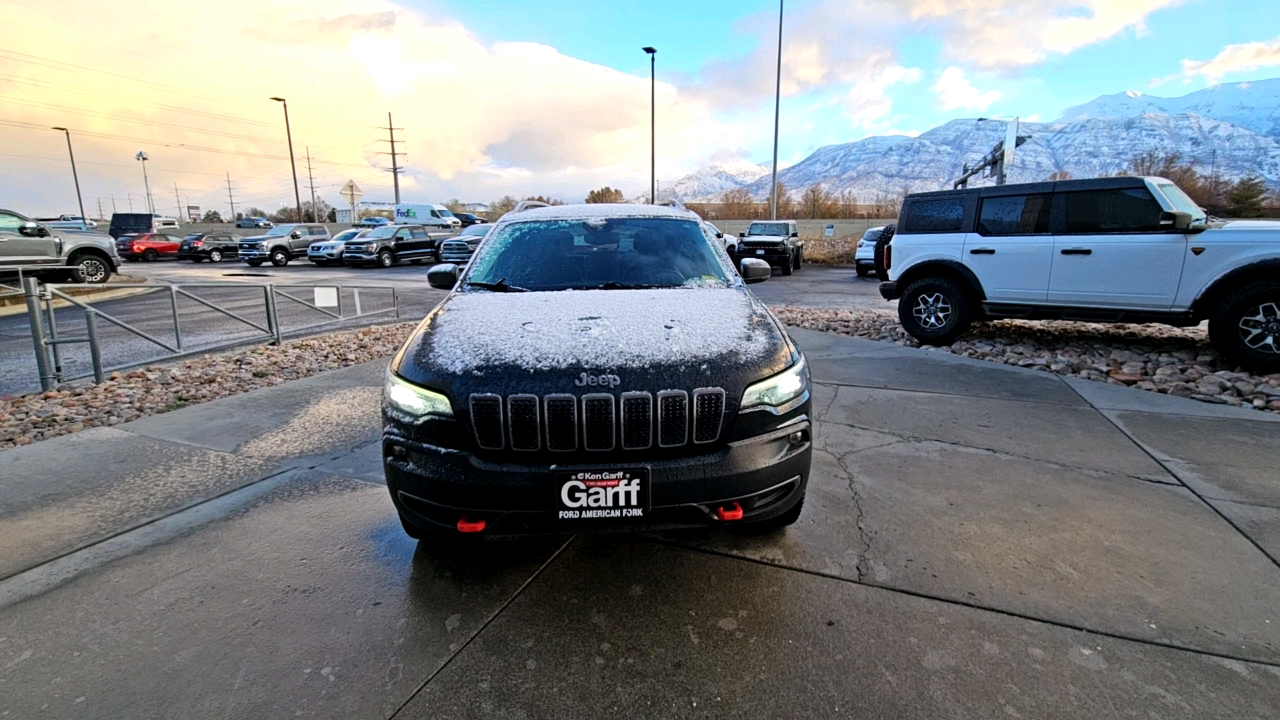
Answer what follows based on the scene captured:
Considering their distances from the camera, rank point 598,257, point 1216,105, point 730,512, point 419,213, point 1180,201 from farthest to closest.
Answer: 1. point 1216,105
2. point 419,213
3. point 1180,201
4. point 598,257
5. point 730,512

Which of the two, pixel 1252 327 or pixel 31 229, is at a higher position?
pixel 31 229

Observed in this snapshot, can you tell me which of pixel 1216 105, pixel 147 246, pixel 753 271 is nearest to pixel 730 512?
pixel 753 271

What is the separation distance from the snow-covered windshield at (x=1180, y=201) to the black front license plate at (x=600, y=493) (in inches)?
274

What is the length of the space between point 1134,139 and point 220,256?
14902cm

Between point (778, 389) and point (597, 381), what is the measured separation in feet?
2.46

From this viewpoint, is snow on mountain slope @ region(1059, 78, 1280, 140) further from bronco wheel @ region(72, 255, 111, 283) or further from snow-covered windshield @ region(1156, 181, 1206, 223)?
bronco wheel @ region(72, 255, 111, 283)

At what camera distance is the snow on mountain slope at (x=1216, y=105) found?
427 ft

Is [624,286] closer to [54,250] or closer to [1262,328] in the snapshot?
[1262,328]

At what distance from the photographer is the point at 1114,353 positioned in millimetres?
6551

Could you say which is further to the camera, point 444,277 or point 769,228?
point 769,228

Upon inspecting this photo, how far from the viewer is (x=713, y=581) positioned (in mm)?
2551

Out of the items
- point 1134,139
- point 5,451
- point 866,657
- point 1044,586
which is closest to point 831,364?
point 1044,586

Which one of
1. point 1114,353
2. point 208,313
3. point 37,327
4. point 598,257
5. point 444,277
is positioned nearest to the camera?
point 598,257

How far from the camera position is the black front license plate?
2096 millimetres
